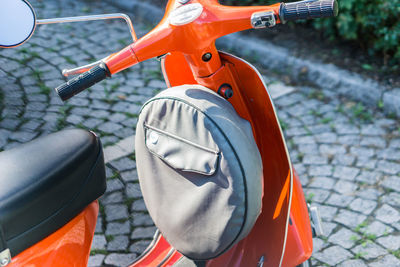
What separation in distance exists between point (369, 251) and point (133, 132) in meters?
1.79

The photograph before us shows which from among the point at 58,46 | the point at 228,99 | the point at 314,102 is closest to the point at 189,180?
the point at 228,99

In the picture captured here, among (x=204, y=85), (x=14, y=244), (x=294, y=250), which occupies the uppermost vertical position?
(x=204, y=85)

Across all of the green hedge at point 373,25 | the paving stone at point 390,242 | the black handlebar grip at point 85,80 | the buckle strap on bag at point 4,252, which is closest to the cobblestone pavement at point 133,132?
the paving stone at point 390,242

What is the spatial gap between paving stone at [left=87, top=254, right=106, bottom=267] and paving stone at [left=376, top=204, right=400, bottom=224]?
1.56m

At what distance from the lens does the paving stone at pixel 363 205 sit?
2.86 m

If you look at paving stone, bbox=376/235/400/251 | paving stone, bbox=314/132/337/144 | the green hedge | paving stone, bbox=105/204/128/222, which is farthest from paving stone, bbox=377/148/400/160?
paving stone, bbox=105/204/128/222

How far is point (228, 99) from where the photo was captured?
5.62 ft

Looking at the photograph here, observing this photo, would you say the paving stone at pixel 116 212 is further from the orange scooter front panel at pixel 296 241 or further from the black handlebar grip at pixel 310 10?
the black handlebar grip at pixel 310 10

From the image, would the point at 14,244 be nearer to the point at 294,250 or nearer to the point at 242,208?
the point at 242,208

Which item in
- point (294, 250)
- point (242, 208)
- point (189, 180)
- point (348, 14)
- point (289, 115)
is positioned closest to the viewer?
point (242, 208)

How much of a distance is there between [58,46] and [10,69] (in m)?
0.62

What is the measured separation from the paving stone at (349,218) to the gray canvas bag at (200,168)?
4.58 feet

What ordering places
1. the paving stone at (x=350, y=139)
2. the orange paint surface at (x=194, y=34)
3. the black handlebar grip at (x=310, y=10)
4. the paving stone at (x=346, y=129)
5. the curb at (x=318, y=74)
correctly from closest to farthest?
the black handlebar grip at (x=310, y=10)
the orange paint surface at (x=194, y=34)
the paving stone at (x=350, y=139)
the paving stone at (x=346, y=129)
the curb at (x=318, y=74)

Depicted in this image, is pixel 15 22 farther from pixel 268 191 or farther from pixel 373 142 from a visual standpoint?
pixel 373 142
